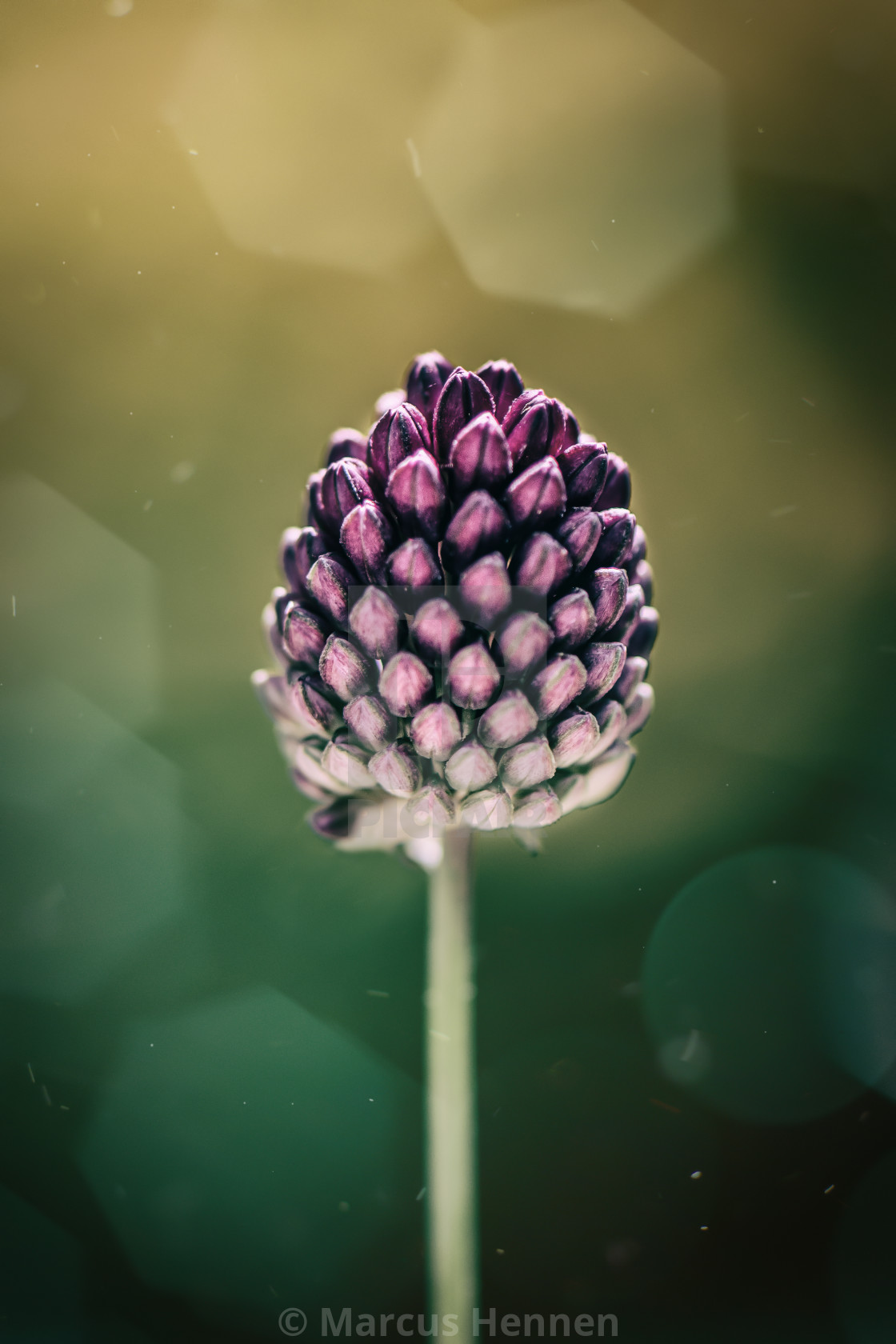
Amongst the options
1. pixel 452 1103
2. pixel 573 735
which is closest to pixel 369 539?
pixel 573 735

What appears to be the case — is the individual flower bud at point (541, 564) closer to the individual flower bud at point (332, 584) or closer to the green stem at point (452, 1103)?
the individual flower bud at point (332, 584)

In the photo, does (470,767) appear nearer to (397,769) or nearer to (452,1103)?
(397,769)

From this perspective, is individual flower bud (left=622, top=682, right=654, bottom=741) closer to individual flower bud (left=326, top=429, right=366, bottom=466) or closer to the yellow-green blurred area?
individual flower bud (left=326, top=429, right=366, bottom=466)

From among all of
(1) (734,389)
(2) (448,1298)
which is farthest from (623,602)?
(1) (734,389)

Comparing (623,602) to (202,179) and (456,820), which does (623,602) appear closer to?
(456,820)

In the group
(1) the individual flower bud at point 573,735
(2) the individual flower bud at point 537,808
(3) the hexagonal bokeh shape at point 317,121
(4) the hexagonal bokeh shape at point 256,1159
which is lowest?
(4) the hexagonal bokeh shape at point 256,1159

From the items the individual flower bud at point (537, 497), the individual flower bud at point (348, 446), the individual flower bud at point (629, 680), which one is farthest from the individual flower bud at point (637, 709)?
the individual flower bud at point (348, 446)
